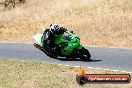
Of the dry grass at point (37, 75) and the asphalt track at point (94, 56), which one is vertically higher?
the dry grass at point (37, 75)

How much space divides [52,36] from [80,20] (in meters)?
11.2

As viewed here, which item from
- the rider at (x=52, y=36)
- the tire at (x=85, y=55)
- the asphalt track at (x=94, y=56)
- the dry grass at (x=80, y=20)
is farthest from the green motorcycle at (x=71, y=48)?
the dry grass at (x=80, y=20)

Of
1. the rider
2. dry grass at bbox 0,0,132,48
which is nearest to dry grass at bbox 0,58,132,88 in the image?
the rider

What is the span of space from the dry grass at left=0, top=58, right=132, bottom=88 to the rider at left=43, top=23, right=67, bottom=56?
85.5 inches

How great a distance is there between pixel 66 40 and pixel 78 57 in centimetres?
113

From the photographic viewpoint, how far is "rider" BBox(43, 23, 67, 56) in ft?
65.6

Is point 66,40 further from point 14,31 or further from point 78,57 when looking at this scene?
point 14,31

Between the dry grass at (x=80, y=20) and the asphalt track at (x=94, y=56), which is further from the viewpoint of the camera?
the dry grass at (x=80, y=20)

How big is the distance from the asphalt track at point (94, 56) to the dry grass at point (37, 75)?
144 centimetres

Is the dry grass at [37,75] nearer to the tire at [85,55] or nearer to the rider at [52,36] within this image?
the rider at [52,36]

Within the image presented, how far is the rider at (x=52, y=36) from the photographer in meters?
20.0

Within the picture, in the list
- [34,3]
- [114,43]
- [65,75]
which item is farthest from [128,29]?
[34,3]

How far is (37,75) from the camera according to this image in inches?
627

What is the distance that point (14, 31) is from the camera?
2994 centimetres
